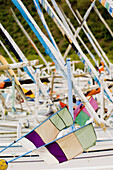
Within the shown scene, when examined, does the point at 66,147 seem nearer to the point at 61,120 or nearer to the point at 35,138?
the point at 35,138

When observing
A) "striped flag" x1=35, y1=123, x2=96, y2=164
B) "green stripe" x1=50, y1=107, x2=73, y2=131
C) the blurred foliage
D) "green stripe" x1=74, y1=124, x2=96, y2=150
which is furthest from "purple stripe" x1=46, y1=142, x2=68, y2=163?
the blurred foliage

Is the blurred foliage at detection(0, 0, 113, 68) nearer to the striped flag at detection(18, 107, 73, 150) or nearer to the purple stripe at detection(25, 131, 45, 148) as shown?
the striped flag at detection(18, 107, 73, 150)

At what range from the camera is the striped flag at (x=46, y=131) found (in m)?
3.58

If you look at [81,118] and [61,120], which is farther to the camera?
[81,118]

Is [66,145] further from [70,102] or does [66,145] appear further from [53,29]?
[53,29]

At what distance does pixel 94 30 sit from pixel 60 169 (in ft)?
88.2

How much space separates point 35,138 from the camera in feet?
12.0

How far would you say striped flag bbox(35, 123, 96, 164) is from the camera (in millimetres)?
3193

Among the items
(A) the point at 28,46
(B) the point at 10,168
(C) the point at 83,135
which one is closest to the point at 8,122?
(B) the point at 10,168

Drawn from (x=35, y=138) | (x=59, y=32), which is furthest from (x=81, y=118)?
(x=59, y=32)

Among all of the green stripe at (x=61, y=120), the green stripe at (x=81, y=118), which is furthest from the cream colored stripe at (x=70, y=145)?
the green stripe at (x=81, y=118)

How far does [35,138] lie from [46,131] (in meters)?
0.16

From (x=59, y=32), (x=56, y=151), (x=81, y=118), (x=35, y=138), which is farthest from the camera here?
(x=59, y=32)

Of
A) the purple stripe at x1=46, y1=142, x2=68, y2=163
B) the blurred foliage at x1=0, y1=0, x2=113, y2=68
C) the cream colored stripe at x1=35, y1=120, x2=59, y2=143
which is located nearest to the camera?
the purple stripe at x1=46, y1=142, x2=68, y2=163
